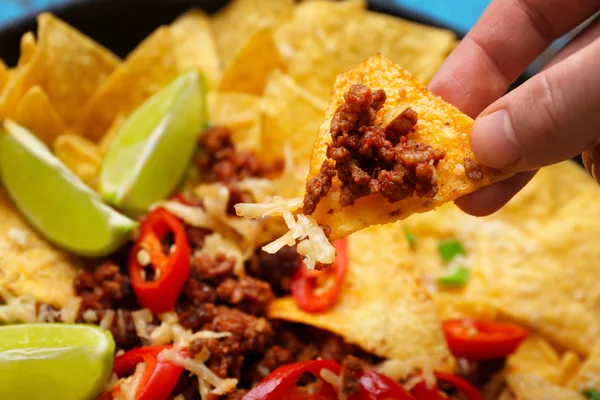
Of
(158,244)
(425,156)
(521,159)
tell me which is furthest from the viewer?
(158,244)

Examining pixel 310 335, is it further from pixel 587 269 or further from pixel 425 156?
pixel 587 269

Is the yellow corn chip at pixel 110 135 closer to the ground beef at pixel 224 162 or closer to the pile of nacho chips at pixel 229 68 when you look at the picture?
the pile of nacho chips at pixel 229 68

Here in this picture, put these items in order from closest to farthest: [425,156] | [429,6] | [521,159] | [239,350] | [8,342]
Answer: [521,159]
[425,156]
[8,342]
[239,350]
[429,6]

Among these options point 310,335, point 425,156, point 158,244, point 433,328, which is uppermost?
point 425,156

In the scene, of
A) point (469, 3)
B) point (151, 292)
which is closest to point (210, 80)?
point (151, 292)

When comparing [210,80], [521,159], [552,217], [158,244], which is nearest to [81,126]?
[210,80]

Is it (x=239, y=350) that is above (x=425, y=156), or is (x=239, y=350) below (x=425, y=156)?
below

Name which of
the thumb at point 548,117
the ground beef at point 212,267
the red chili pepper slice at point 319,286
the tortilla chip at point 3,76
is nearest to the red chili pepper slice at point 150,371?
the ground beef at point 212,267

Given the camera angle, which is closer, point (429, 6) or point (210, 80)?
point (210, 80)
